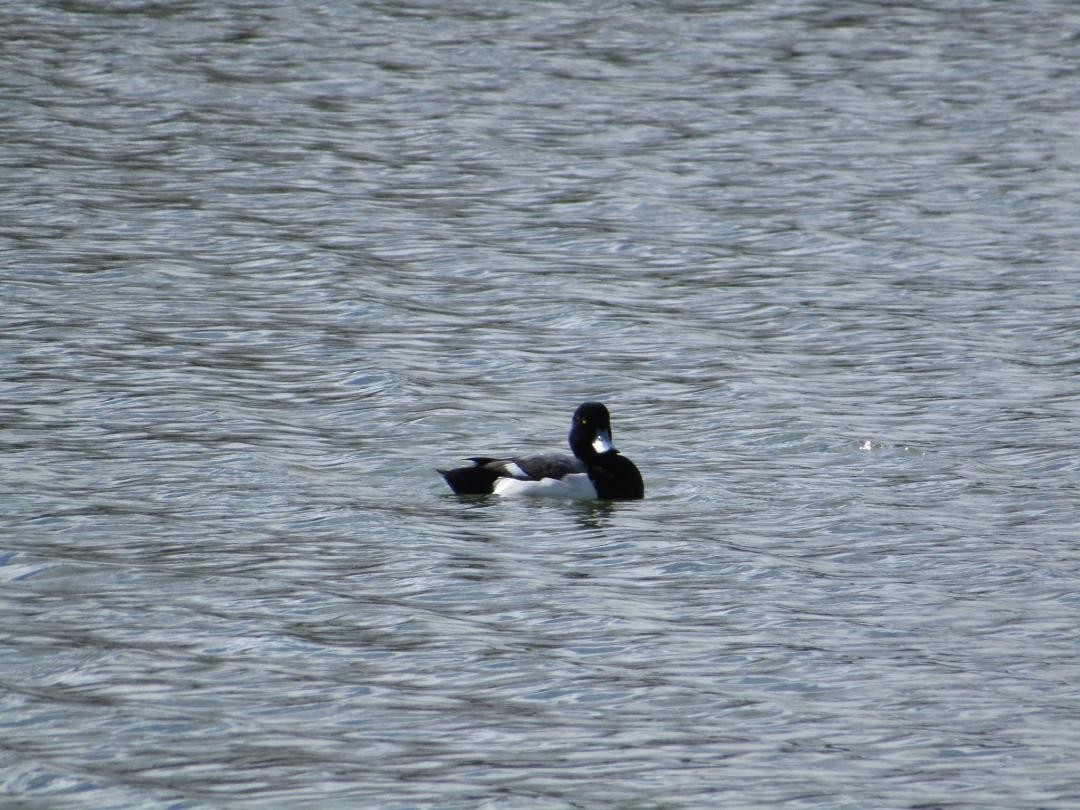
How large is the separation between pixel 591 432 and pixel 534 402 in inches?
88.4

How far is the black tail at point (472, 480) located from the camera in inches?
552

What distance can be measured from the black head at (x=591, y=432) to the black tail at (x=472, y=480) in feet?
2.48

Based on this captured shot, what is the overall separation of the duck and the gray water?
0.18 m

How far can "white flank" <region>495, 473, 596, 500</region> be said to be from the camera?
14242 mm

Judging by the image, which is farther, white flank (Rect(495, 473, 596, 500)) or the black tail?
white flank (Rect(495, 473, 596, 500))

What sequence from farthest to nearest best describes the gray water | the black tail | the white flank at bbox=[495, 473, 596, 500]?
1. the white flank at bbox=[495, 473, 596, 500]
2. the black tail
3. the gray water

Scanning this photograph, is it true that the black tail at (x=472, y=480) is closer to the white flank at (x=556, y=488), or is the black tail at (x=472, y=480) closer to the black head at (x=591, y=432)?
the white flank at (x=556, y=488)

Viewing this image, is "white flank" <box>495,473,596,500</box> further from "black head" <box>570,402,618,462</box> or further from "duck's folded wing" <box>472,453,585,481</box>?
"black head" <box>570,402,618,462</box>

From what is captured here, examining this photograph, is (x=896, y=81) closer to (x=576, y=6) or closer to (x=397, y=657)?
(x=576, y=6)

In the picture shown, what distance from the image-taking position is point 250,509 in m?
13.5

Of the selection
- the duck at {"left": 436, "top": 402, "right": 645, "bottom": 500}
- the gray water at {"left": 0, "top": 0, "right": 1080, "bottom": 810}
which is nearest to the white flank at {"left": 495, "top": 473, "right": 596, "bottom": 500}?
the duck at {"left": 436, "top": 402, "right": 645, "bottom": 500}

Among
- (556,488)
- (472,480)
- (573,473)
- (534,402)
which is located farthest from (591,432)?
(534,402)

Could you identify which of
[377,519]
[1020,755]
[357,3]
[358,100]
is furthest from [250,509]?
[357,3]

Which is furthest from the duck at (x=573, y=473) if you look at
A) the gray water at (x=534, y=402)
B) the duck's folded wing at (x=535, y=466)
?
the gray water at (x=534, y=402)
